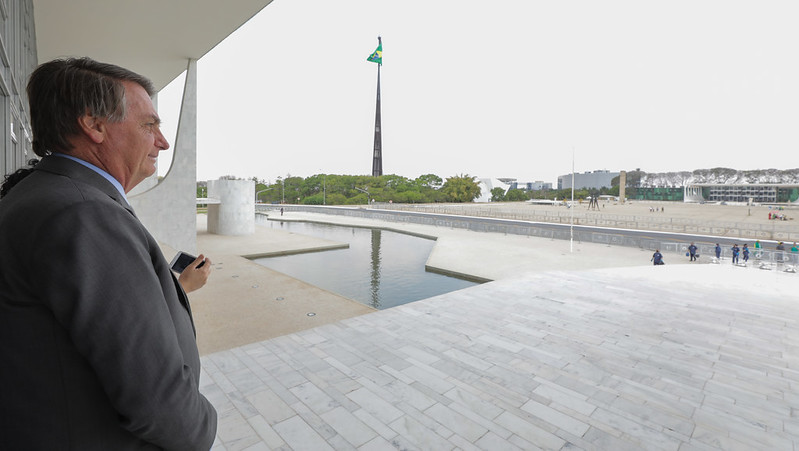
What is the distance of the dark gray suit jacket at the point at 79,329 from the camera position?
0.95 m

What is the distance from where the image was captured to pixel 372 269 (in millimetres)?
17859

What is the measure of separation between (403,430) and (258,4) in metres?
8.78

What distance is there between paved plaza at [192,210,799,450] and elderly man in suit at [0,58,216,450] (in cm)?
346

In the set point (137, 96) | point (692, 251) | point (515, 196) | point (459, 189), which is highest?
point (459, 189)

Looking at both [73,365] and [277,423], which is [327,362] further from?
[73,365]

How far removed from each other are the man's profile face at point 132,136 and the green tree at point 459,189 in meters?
78.1

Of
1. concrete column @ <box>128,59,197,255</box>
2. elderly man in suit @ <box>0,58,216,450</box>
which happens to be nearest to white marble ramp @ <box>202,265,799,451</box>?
elderly man in suit @ <box>0,58,216,450</box>

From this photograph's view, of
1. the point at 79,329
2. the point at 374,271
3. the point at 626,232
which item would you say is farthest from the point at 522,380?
the point at 626,232

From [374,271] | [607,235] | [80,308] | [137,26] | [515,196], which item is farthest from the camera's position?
[515,196]

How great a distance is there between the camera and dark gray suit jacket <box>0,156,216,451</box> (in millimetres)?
946

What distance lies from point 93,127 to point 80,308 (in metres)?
0.59

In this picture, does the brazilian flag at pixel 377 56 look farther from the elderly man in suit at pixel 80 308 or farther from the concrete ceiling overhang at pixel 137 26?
the elderly man in suit at pixel 80 308

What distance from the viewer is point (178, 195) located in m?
14.5

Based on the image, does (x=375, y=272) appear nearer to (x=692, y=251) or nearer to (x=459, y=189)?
(x=692, y=251)
